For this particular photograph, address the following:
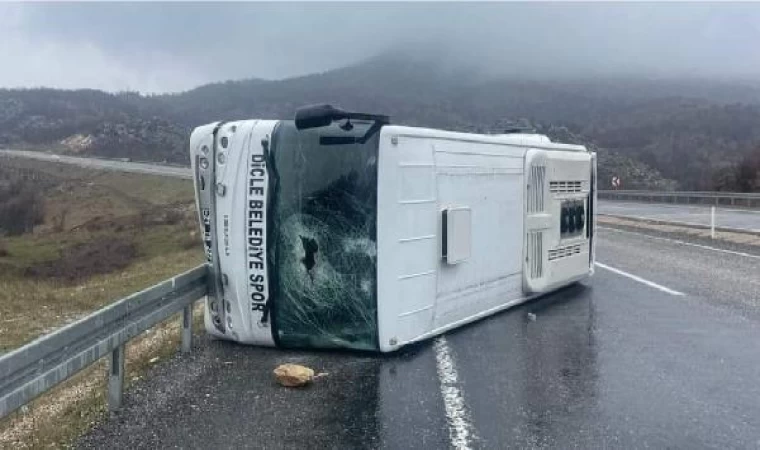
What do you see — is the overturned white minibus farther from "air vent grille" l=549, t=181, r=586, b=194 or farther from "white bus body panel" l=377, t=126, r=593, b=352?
"air vent grille" l=549, t=181, r=586, b=194

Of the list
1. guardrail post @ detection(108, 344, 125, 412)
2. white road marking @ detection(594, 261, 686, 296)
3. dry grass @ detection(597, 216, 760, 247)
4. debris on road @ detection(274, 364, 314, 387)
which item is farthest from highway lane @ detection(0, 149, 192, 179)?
guardrail post @ detection(108, 344, 125, 412)

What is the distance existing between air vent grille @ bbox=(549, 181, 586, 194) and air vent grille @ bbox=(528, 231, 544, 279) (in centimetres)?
66

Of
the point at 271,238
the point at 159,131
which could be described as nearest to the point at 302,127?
the point at 271,238

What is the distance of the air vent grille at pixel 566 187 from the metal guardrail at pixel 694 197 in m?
28.3

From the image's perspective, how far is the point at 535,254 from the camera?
364 inches

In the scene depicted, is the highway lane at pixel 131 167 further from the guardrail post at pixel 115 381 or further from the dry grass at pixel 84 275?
the guardrail post at pixel 115 381

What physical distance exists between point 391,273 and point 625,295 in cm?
463

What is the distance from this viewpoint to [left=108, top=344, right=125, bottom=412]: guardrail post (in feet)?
17.4

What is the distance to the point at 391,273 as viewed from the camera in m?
6.61

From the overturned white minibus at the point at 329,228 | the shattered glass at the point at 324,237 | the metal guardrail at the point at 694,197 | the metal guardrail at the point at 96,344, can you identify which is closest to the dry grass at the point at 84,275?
the metal guardrail at the point at 96,344

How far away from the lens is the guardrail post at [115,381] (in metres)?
5.32

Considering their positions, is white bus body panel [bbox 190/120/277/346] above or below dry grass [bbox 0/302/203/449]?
above

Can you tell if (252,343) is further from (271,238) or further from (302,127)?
(302,127)

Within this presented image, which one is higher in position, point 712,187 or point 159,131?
point 159,131
